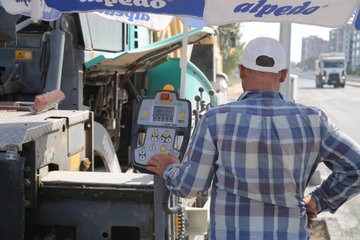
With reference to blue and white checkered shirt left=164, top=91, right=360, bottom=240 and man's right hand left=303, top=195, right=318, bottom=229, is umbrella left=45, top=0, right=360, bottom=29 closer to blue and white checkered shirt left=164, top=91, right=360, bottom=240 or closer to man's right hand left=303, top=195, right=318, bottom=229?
blue and white checkered shirt left=164, top=91, right=360, bottom=240

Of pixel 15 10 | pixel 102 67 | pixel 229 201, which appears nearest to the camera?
pixel 229 201

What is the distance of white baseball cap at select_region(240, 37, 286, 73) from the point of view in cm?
268

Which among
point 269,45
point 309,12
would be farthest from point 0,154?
point 309,12

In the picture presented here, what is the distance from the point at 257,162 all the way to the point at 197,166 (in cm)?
28

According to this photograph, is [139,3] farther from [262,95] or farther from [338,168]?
[338,168]

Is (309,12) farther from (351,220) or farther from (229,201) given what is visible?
(351,220)

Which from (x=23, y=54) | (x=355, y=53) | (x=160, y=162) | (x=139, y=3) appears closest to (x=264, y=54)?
(x=160, y=162)

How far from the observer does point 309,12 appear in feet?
13.1

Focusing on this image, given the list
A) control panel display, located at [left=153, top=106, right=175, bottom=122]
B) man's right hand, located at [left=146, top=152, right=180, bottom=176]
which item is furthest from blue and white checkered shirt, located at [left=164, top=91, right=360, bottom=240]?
control panel display, located at [left=153, top=106, right=175, bottom=122]

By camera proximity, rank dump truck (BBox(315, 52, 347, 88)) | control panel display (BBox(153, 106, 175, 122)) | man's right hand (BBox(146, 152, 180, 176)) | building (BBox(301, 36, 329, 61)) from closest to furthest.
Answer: man's right hand (BBox(146, 152, 180, 176)) < control panel display (BBox(153, 106, 175, 122)) < dump truck (BBox(315, 52, 347, 88)) < building (BBox(301, 36, 329, 61))

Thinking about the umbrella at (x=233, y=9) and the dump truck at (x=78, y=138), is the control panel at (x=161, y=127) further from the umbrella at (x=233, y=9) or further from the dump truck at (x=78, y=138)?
the umbrella at (x=233, y=9)

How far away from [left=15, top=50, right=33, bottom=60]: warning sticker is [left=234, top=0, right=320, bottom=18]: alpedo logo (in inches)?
90.4

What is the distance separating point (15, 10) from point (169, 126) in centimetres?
174

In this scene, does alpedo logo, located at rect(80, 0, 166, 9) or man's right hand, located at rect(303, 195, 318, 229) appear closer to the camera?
man's right hand, located at rect(303, 195, 318, 229)
